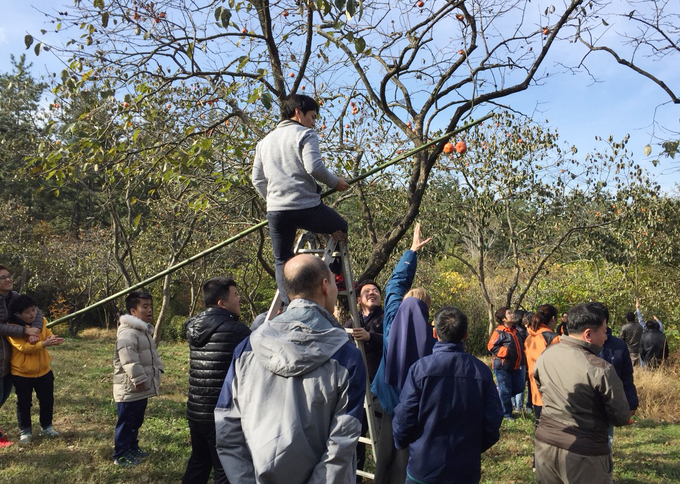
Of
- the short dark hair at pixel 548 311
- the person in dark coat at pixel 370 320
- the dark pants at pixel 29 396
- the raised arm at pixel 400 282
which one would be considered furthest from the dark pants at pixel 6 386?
the short dark hair at pixel 548 311

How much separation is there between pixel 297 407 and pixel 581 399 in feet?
6.65

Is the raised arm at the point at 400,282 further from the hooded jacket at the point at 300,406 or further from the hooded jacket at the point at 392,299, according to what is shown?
the hooded jacket at the point at 300,406

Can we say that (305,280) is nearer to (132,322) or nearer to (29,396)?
(132,322)

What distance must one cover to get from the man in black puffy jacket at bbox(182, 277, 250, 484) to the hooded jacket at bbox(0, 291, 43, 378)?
2.63m

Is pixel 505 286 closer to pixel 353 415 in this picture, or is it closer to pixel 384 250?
pixel 384 250

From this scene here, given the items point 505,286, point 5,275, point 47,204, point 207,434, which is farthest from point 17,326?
point 47,204

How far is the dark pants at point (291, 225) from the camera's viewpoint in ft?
11.6

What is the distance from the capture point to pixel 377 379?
12.9 ft

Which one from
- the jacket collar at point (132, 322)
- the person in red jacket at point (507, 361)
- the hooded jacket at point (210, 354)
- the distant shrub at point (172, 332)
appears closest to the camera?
the hooded jacket at point (210, 354)

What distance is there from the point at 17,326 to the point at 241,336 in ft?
9.99

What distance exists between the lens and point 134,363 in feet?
17.5

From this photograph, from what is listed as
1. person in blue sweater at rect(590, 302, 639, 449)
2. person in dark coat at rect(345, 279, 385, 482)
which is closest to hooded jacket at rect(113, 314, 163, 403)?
person in dark coat at rect(345, 279, 385, 482)

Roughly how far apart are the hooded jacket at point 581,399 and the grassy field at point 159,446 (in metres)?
2.04

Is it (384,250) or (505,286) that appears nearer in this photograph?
(384,250)
